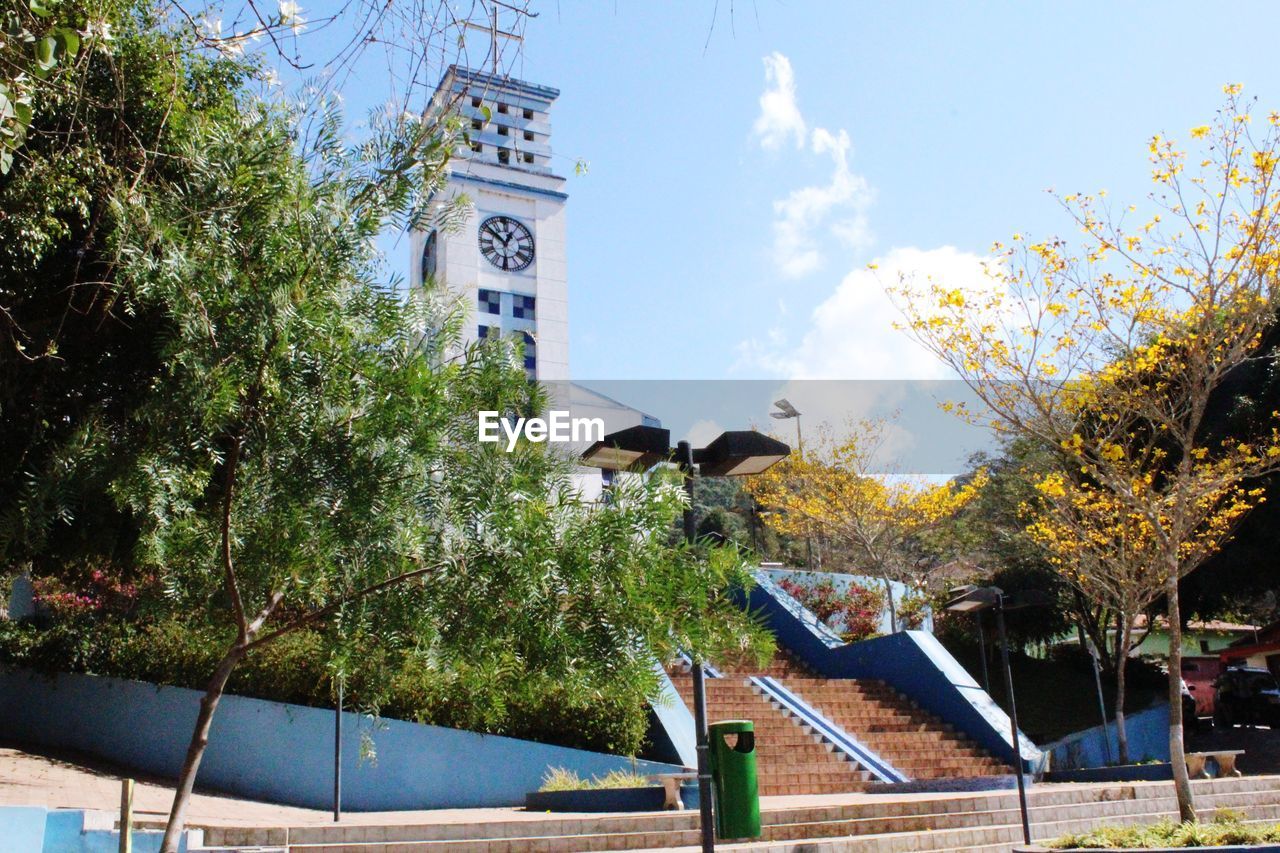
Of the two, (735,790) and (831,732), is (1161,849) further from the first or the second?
(831,732)

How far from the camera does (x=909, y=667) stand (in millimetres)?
16406

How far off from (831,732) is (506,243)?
161ft

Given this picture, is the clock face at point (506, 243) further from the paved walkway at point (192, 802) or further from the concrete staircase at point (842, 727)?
the paved walkway at point (192, 802)

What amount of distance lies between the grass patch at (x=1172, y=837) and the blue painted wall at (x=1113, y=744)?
7.16m

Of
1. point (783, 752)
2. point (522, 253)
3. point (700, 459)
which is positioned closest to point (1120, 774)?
point (783, 752)

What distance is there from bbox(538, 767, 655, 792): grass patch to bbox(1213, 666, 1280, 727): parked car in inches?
770

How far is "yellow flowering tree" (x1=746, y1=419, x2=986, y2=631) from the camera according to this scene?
23.8 metres

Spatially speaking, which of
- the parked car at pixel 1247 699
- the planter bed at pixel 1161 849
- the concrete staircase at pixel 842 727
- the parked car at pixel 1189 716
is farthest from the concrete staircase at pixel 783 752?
the parked car at pixel 1247 699

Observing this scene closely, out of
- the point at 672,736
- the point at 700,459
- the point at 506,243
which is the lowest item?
the point at 672,736

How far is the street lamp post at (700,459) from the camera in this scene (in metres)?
6.77

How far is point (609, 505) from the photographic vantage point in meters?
5.99

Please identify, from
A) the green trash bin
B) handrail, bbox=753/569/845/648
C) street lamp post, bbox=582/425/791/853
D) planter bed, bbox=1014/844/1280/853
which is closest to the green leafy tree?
street lamp post, bbox=582/425/791/853

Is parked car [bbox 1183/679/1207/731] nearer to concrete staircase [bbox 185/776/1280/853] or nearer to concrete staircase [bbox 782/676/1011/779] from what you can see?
concrete staircase [bbox 782/676/1011/779]

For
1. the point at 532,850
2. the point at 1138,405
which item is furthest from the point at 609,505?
the point at 1138,405
